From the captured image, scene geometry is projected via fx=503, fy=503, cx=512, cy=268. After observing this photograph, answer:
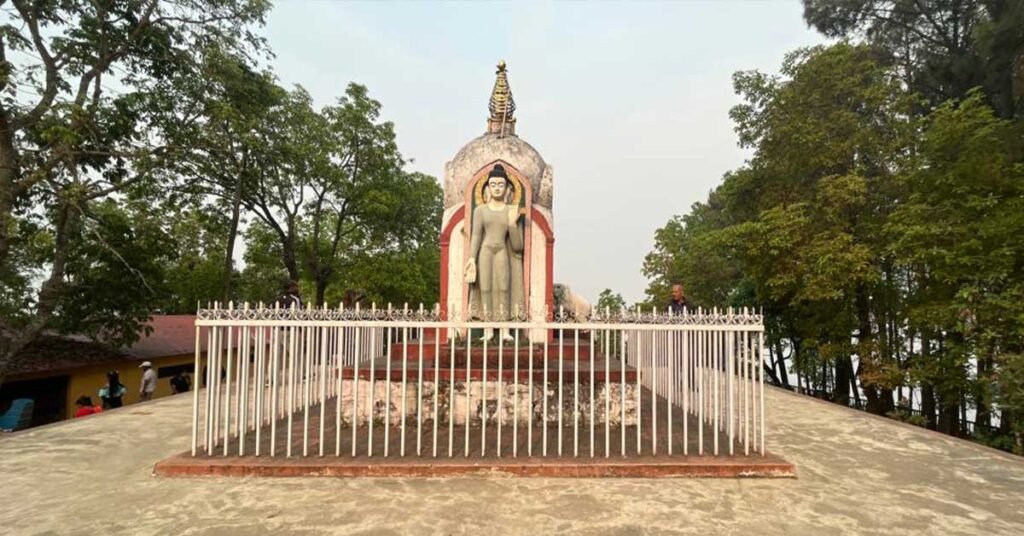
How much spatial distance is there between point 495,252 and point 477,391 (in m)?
1.90

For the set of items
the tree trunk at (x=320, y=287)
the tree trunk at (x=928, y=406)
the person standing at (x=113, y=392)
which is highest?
the tree trunk at (x=320, y=287)

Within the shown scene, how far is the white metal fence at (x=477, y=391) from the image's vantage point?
471cm

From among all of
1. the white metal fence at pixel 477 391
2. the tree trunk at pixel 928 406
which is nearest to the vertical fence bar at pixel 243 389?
the white metal fence at pixel 477 391

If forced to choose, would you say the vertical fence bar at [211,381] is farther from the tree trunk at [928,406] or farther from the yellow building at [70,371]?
the tree trunk at [928,406]

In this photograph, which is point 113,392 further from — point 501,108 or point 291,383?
point 501,108

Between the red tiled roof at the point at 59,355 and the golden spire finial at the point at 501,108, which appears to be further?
the red tiled roof at the point at 59,355

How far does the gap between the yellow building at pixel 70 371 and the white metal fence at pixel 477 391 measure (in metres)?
10.0

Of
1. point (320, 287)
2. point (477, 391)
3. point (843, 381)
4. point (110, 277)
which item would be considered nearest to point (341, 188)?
point (320, 287)

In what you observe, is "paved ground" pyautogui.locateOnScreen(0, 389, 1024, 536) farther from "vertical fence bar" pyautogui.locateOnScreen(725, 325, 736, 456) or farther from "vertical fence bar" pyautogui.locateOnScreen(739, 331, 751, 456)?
"vertical fence bar" pyautogui.locateOnScreen(725, 325, 736, 456)

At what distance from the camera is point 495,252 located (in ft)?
21.8

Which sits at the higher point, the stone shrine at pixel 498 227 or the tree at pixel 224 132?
the tree at pixel 224 132

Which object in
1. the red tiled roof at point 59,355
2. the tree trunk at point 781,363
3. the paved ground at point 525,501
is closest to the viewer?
the paved ground at point 525,501

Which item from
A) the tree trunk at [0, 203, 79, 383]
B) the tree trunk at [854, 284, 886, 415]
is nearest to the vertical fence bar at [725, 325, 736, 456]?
the tree trunk at [854, 284, 886, 415]

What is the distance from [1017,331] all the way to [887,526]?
759 cm
